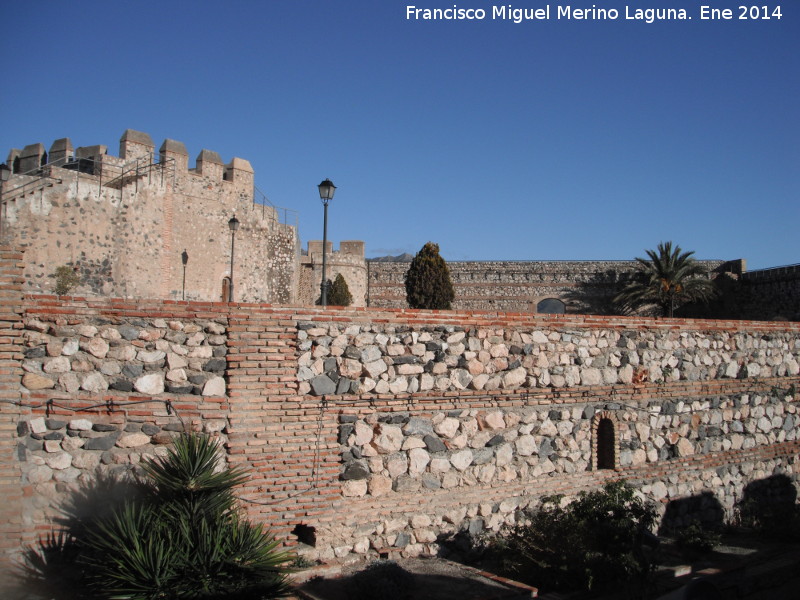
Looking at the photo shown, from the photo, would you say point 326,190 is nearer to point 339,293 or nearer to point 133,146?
point 133,146

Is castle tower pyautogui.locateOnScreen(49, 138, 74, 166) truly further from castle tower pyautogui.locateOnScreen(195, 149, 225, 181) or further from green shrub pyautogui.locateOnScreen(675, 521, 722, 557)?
green shrub pyautogui.locateOnScreen(675, 521, 722, 557)

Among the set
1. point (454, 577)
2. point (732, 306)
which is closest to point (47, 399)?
point (454, 577)

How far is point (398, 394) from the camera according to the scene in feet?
24.1

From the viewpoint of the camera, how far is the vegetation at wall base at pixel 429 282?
24.1m

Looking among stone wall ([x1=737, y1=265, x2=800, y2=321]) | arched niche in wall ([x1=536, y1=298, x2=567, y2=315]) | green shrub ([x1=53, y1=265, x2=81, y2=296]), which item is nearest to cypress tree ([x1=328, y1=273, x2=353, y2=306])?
green shrub ([x1=53, y1=265, x2=81, y2=296])

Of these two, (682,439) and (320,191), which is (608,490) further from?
(320,191)

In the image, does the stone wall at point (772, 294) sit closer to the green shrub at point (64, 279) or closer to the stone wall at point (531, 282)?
the stone wall at point (531, 282)

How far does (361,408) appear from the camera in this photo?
281 inches

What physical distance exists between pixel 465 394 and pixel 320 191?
6799 millimetres

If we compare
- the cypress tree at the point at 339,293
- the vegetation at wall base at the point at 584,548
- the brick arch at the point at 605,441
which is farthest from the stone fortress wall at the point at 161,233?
the vegetation at wall base at the point at 584,548

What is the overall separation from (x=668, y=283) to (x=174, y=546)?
31974 millimetres

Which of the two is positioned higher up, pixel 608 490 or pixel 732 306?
pixel 732 306

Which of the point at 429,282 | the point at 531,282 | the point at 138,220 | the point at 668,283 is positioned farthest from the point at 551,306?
the point at 138,220

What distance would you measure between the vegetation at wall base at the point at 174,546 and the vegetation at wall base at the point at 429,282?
1832 centimetres
